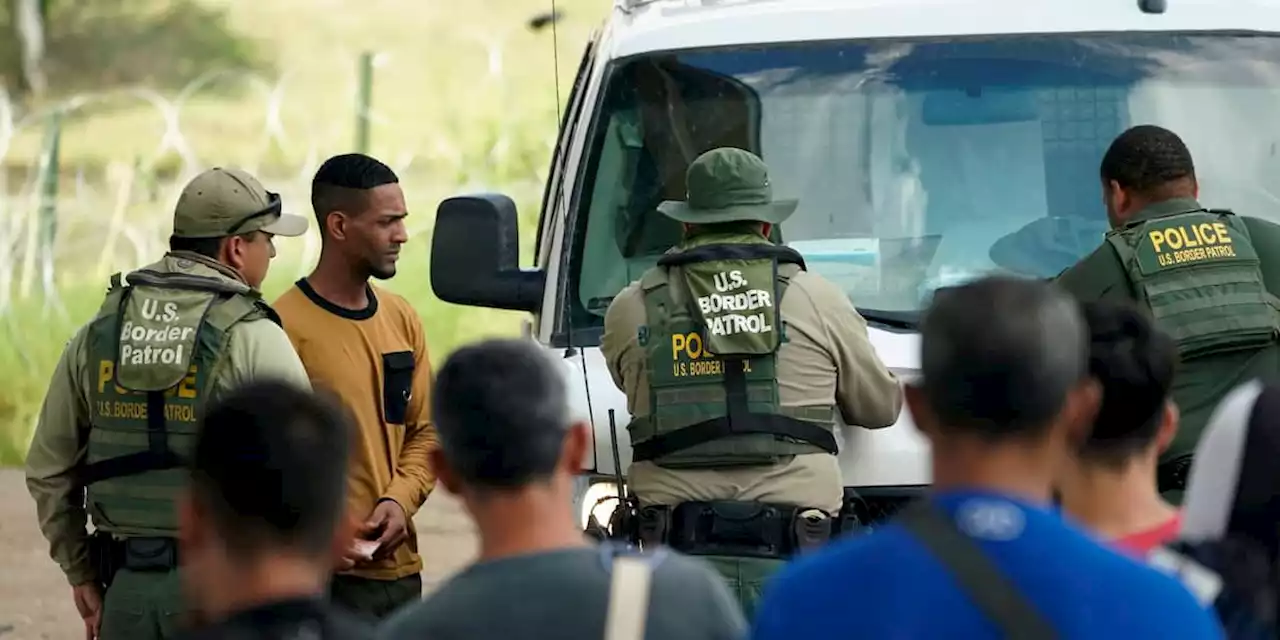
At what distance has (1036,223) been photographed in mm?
5059

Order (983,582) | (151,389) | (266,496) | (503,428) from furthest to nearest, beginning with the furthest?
(151,389) → (503,428) → (266,496) → (983,582)

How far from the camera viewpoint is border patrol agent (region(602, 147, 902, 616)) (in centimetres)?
422

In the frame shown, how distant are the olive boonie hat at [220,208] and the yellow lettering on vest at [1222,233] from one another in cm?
216

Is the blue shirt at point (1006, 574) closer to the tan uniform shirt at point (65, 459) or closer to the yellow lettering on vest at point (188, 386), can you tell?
the yellow lettering on vest at point (188, 386)

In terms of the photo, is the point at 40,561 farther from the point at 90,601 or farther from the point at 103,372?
the point at 103,372

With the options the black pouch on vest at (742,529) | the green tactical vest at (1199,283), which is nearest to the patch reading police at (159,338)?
the black pouch on vest at (742,529)

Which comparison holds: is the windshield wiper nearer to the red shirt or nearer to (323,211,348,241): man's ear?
(323,211,348,241): man's ear

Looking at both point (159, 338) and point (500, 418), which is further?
point (159, 338)

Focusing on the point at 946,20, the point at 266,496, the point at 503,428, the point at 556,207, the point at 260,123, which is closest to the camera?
the point at 266,496

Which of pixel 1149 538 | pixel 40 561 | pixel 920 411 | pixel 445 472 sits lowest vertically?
pixel 40 561

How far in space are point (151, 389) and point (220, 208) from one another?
1.61 ft

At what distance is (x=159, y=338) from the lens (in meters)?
4.23

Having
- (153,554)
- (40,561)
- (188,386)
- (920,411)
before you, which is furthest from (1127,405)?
(40,561)

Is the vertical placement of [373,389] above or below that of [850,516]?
above
